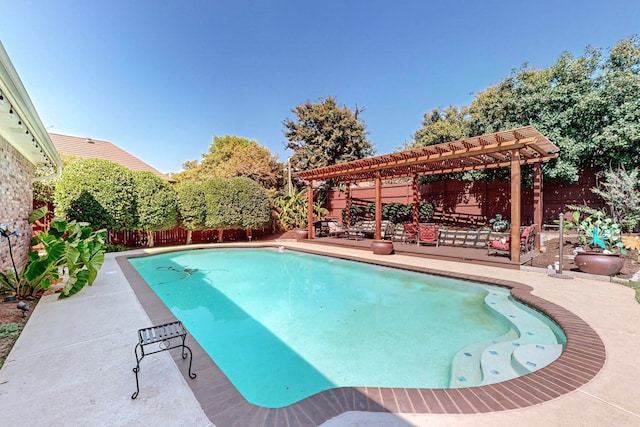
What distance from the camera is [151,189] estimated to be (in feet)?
40.2

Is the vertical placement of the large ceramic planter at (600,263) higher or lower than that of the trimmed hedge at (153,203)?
lower

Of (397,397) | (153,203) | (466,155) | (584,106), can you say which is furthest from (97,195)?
(584,106)

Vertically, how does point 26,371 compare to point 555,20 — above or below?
below

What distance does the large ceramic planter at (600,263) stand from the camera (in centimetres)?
586

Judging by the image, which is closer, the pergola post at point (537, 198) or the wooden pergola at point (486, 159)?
the wooden pergola at point (486, 159)

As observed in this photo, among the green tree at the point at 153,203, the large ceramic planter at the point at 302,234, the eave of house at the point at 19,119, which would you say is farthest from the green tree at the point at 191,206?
the eave of house at the point at 19,119

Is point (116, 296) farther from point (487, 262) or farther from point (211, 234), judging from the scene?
point (211, 234)

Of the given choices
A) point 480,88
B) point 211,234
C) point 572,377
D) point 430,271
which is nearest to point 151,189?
point 211,234

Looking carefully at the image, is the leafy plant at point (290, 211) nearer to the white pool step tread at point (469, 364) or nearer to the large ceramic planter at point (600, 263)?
the large ceramic planter at point (600, 263)

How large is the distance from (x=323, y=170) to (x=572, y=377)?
434 inches

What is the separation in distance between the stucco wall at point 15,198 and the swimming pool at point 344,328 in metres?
A: 2.91

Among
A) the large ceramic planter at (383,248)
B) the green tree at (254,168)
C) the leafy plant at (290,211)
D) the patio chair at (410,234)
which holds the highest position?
the green tree at (254,168)

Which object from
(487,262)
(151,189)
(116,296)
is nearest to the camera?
(116,296)

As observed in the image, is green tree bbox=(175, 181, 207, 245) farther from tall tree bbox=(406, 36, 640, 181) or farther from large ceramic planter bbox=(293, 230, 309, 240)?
tall tree bbox=(406, 36, 640, 181)
